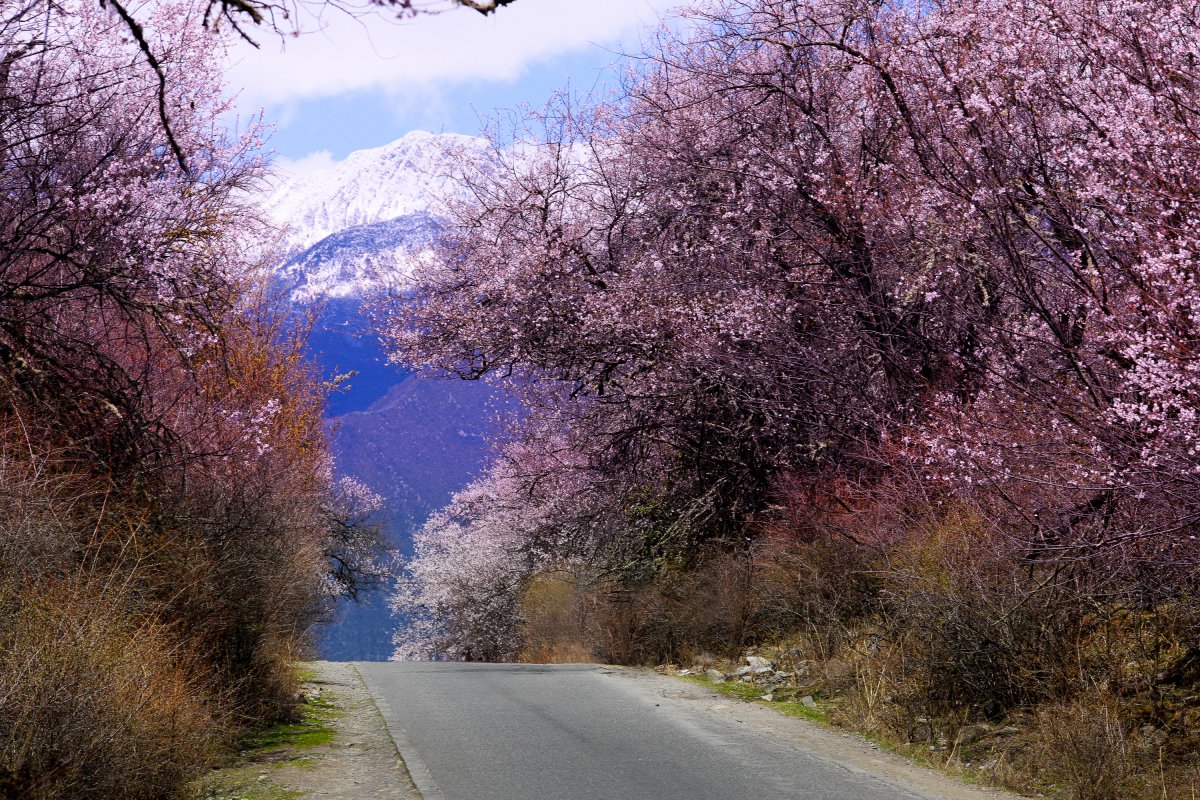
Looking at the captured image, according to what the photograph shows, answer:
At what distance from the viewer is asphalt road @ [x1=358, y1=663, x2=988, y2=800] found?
795 cm

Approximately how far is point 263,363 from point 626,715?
65.9ft

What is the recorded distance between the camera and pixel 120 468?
1096cm

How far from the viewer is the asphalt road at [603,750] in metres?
7.95

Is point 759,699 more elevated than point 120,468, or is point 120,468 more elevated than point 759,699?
point 120,468

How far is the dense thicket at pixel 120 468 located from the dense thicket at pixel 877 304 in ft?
20.4

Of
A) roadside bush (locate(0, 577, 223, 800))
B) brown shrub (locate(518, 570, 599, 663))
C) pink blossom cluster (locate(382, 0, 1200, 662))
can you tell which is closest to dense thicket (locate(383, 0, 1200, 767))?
pink blossom cluster (locate(382, 0, 1200, 662))

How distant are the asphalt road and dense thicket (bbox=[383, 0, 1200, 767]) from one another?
80.3 inches

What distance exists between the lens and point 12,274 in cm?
1206

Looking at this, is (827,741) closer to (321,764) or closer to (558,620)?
(321,764)

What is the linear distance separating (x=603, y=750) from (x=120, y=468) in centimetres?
555

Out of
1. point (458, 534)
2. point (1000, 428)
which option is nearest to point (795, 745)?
point (1000, 428)

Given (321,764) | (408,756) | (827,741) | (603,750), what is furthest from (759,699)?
(321,764)

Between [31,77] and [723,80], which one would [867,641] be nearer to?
[723,80]

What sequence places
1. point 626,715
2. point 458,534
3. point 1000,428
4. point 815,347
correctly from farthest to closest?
point 458,534, point 815,347, point 626,715, point 1000,428
